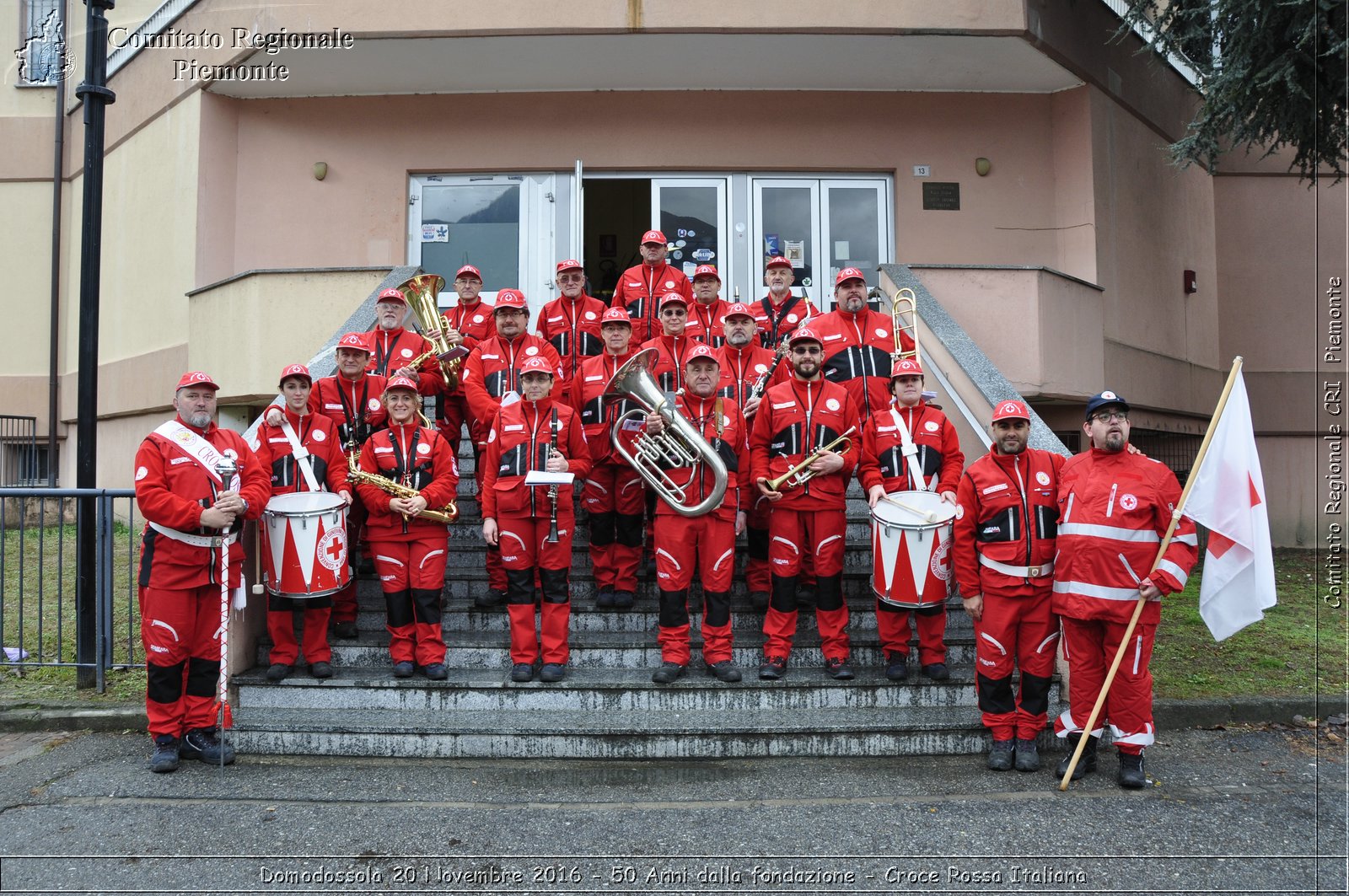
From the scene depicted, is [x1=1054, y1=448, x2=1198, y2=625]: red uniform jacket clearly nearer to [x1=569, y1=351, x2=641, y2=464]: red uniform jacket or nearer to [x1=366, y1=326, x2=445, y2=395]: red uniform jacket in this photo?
[x1=569, y1=351, x2=641, y2=464]: red uniform jacket

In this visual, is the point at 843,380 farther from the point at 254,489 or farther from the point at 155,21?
the point at 155,21

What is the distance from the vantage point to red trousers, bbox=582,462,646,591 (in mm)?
6902

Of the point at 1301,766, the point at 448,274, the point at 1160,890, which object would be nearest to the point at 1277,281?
the point at 1301,766

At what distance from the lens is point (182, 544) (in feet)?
18.4

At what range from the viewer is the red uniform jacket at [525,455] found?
6.21 m

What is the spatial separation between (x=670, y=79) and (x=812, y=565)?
26.4 ft

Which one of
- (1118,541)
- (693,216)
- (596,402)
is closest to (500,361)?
(596,402)

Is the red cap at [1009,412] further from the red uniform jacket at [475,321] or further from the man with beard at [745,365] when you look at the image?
the red uniform jacket at [475,321]

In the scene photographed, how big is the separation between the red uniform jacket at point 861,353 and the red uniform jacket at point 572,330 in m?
1.99

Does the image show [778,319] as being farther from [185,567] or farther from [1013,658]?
[185,567]

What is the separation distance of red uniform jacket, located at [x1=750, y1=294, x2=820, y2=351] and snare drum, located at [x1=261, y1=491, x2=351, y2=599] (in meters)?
4.33

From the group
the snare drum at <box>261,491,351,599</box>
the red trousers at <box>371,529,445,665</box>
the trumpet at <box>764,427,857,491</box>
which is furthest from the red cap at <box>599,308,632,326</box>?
the snare drum at <box>261,491,351,599</box>

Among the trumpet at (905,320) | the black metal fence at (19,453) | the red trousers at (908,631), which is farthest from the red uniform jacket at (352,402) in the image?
the black metal fence at (19,453)

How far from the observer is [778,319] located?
880 centimetres
